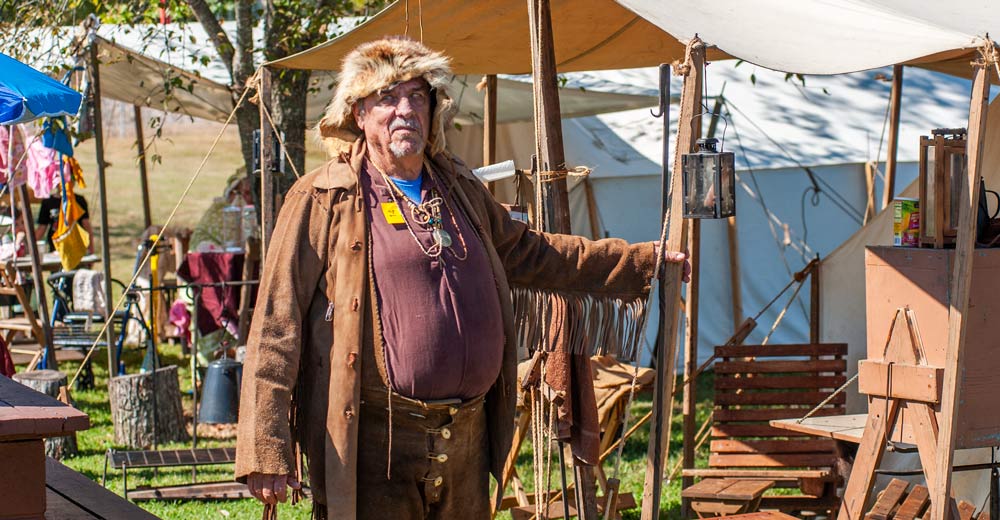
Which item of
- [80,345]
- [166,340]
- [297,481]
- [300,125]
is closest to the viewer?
[297,481]

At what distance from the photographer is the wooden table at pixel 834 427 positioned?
3852 millimetres

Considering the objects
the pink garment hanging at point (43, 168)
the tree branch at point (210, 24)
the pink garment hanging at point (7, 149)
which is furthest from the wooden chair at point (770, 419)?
the pink garment hanging at point (7, 149)

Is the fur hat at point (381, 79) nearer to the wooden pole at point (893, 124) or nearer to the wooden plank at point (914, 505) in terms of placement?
the wooden plank at point (914, 505)

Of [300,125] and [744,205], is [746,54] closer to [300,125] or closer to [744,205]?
[300,125]

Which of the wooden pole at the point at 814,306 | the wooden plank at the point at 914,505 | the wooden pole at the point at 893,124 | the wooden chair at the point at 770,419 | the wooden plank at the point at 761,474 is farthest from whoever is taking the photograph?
the wooden pole at the point at 893,124

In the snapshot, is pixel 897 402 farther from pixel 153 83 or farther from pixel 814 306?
pixel 153 83

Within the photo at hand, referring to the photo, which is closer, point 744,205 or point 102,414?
point 102,414

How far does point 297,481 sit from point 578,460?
1.12m

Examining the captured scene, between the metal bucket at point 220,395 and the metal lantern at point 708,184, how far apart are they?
451cm

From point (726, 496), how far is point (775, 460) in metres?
0.56

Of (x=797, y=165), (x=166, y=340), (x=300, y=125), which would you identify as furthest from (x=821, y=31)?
(x=166, y=340)

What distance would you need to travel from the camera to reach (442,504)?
2830 mm

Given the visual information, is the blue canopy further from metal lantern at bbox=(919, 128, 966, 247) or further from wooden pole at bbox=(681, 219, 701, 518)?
metal lantern at bbox=(919, 128, 966, 247)

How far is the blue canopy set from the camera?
4.44 m
